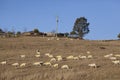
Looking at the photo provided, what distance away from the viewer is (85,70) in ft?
69.7

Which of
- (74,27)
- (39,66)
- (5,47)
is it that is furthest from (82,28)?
(39,66)

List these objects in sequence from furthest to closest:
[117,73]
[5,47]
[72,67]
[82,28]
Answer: [82,28], [5,47], [72,67], [117,73]

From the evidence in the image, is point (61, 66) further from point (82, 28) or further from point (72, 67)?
point (82, 28)

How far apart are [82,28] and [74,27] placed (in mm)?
2350

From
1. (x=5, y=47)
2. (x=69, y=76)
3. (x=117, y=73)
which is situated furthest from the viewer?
(x=5, y=47)

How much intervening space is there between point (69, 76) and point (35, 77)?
1924 mm

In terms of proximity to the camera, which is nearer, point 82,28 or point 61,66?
point 61,66

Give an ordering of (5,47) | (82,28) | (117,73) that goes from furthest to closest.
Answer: (82,28), (5,47), (117,73)

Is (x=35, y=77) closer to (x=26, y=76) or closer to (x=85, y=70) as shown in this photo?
(x=26, y=76)

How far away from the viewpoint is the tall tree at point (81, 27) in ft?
309

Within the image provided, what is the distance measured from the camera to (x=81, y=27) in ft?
309

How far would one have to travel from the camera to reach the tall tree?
309 ft

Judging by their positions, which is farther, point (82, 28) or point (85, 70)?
point (82, 28)

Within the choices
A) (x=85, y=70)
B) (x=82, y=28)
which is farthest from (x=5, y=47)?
(x=82, y=28)
